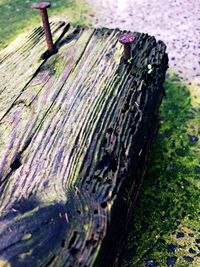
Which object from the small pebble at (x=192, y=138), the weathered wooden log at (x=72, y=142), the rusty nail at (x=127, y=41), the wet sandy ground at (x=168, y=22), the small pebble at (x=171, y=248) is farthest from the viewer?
the wet sandy ground at (x=168, y=22)

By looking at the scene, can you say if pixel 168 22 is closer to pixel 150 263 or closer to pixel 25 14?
pixel 25 14

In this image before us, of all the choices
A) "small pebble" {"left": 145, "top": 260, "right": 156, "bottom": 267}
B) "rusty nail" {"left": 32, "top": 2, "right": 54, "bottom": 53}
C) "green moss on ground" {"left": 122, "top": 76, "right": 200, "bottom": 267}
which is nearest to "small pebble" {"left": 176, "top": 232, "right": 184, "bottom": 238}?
"green moss on ground" {"left": 122, "top": 76, "right": 200, "bottom": 267}

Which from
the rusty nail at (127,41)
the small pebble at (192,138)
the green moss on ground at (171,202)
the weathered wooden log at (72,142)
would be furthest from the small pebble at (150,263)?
the rusty nail at (127,41)

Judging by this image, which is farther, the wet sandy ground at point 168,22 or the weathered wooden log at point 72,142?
the wet sandy ground at point 168,22

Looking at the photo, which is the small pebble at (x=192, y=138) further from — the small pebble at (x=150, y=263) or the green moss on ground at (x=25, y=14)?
the green moss on ground at (x=25, y=14)

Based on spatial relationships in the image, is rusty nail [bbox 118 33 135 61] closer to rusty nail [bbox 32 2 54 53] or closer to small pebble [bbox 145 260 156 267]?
rusty nail [bbox 32 2 54 53]

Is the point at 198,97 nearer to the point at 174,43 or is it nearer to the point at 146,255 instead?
the point at 174,43

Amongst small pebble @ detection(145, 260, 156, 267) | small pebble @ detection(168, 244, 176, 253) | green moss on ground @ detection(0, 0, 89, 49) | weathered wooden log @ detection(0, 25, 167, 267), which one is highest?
weathered wooden log @ detection(0, 25, 167, 267)
